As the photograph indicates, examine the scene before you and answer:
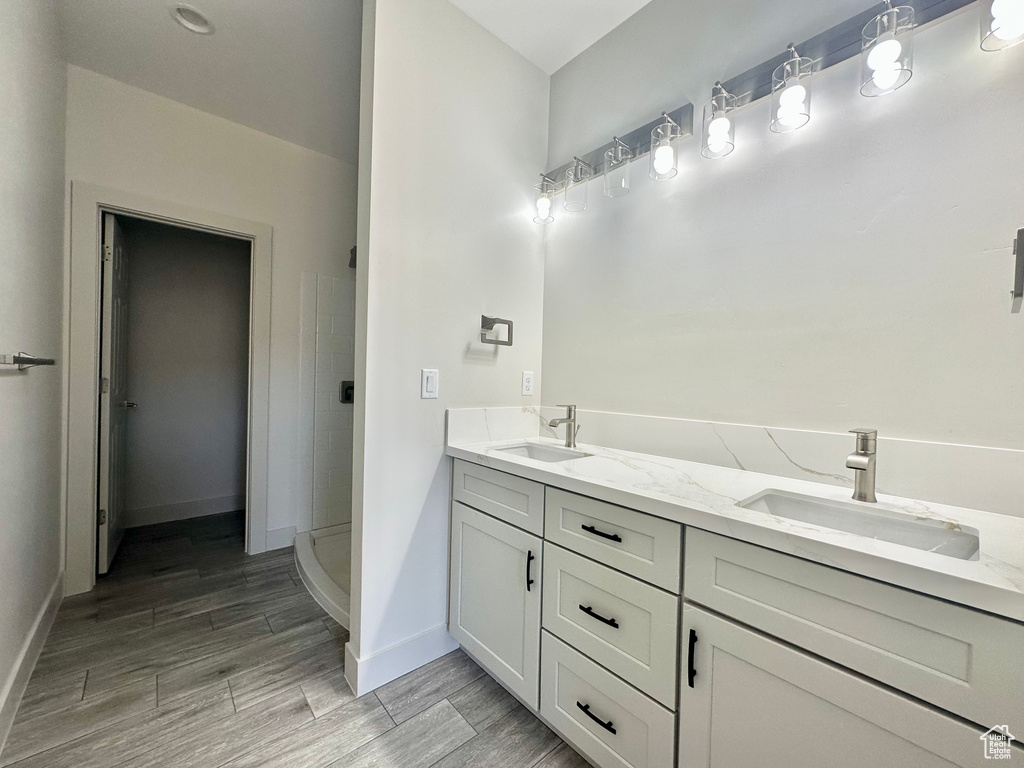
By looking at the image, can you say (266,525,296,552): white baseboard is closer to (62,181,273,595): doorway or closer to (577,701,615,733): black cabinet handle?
(62,181,273,595): doorway

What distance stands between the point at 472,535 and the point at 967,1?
209 cm

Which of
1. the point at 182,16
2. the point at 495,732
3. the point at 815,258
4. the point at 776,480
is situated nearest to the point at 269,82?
the point at 182,16

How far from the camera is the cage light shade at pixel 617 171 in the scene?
1713 mm

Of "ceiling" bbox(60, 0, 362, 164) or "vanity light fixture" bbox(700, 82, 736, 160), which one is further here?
"ceiling" bbox(60, 0, 362, 164)

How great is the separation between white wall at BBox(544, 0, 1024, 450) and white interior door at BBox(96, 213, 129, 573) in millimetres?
2582

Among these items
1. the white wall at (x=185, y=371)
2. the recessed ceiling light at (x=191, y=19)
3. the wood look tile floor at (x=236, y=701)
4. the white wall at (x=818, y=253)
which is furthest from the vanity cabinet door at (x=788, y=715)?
the white wall at (x=185, y=371)

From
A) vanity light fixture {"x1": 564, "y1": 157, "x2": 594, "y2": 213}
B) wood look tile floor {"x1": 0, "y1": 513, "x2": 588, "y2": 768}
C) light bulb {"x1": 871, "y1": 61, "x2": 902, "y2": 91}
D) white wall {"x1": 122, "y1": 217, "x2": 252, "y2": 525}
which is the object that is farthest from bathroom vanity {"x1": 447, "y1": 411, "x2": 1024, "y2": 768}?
white wall {"x1": 122, "y1": 217, "x2": 252, "y2": 525}

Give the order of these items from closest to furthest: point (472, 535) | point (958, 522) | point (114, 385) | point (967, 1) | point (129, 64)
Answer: point (958, 522), point (967, 1), point (472, 535), point (129, 64), point (114, 385)

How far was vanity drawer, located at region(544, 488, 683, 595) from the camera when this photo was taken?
995 mm

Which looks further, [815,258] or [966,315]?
[815,258]

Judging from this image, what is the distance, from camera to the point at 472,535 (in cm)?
163

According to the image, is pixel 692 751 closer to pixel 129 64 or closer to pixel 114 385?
pixel 114 385

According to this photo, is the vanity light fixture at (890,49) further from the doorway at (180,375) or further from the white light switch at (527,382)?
the doorway at (180,375)

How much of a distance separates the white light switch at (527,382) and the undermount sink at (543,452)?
30 cm
